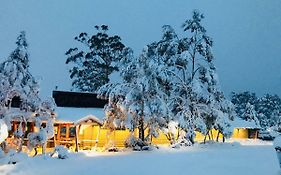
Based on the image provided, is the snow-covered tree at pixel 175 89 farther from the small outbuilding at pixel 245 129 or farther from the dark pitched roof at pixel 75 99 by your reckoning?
the small outbuilding at pixel 245 129

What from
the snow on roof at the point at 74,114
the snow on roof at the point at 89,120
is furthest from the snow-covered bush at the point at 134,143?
the snow on roof at the point at 74,114

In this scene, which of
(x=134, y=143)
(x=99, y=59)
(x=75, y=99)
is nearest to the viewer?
(x=134, y=143)

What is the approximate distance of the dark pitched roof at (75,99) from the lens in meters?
32.2

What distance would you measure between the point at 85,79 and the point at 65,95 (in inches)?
657

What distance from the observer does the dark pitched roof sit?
32.2 m

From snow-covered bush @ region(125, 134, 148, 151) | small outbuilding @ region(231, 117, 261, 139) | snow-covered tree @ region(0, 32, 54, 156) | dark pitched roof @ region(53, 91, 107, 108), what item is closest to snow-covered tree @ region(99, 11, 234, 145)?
snow-covered bush @ region(125, 134, 148, 151)

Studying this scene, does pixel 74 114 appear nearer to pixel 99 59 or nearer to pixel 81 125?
pixel 81 125

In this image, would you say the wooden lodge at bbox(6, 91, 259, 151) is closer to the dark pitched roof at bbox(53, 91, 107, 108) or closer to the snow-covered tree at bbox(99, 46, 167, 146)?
the dark pitched roof at bbox(53, 91, 107, 108)

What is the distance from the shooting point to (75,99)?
32.6 m

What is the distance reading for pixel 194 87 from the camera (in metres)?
31.8

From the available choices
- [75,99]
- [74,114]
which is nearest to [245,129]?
[75,99]

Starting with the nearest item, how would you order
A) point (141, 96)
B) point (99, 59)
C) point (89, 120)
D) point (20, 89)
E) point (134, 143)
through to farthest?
point (20, 89)
point (134, 143)
point (141, 96)
point (89, 120)
point (99, 59)

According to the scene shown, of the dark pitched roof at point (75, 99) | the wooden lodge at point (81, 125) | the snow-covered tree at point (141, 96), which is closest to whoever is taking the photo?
the snow-covered tree at point (141, 96)

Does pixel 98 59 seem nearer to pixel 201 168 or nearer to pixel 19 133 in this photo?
pixel 19 133
